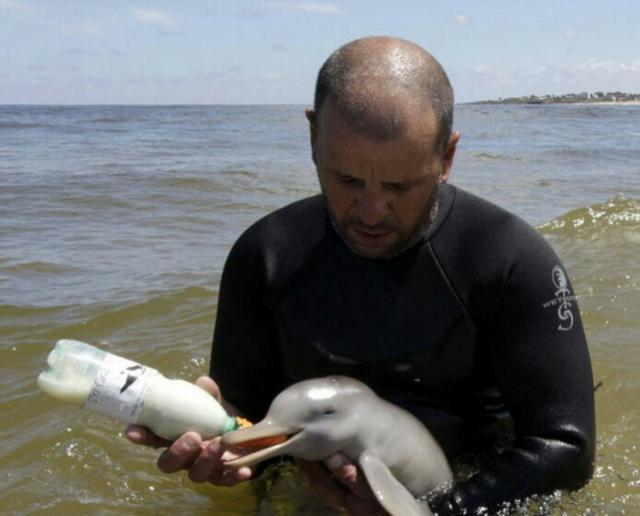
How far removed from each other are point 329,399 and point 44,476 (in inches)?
87.0

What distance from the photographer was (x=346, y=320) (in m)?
3.78

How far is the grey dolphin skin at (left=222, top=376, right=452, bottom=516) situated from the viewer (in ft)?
10.5

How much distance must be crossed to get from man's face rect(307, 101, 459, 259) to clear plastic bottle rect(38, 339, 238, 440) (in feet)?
2.79

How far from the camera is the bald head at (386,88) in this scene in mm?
3256

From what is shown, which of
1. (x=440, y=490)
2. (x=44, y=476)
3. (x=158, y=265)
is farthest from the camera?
(x=158, y=265)

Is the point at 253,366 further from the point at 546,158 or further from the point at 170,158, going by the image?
the point at 546,158

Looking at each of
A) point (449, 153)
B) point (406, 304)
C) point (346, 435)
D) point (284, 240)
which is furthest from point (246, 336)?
point (449, 153)

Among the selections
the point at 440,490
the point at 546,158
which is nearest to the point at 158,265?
the point at 440,490

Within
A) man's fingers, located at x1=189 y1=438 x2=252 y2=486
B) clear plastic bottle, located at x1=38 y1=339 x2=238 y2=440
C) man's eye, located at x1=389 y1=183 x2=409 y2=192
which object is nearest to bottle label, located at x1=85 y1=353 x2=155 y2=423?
clear plastic bottle, located at x1=38 y1=339 x2=238 y2=440

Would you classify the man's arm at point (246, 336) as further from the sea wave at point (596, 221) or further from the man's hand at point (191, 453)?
the sea wave at point (596, 221)

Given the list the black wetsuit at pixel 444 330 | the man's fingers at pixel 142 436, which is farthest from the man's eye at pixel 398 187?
the man's fingers at pixel 142 436

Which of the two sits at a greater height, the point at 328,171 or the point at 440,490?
the point at 328,171

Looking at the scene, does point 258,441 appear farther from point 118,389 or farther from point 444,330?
point 444,330

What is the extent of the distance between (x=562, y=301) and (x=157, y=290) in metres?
5.18
